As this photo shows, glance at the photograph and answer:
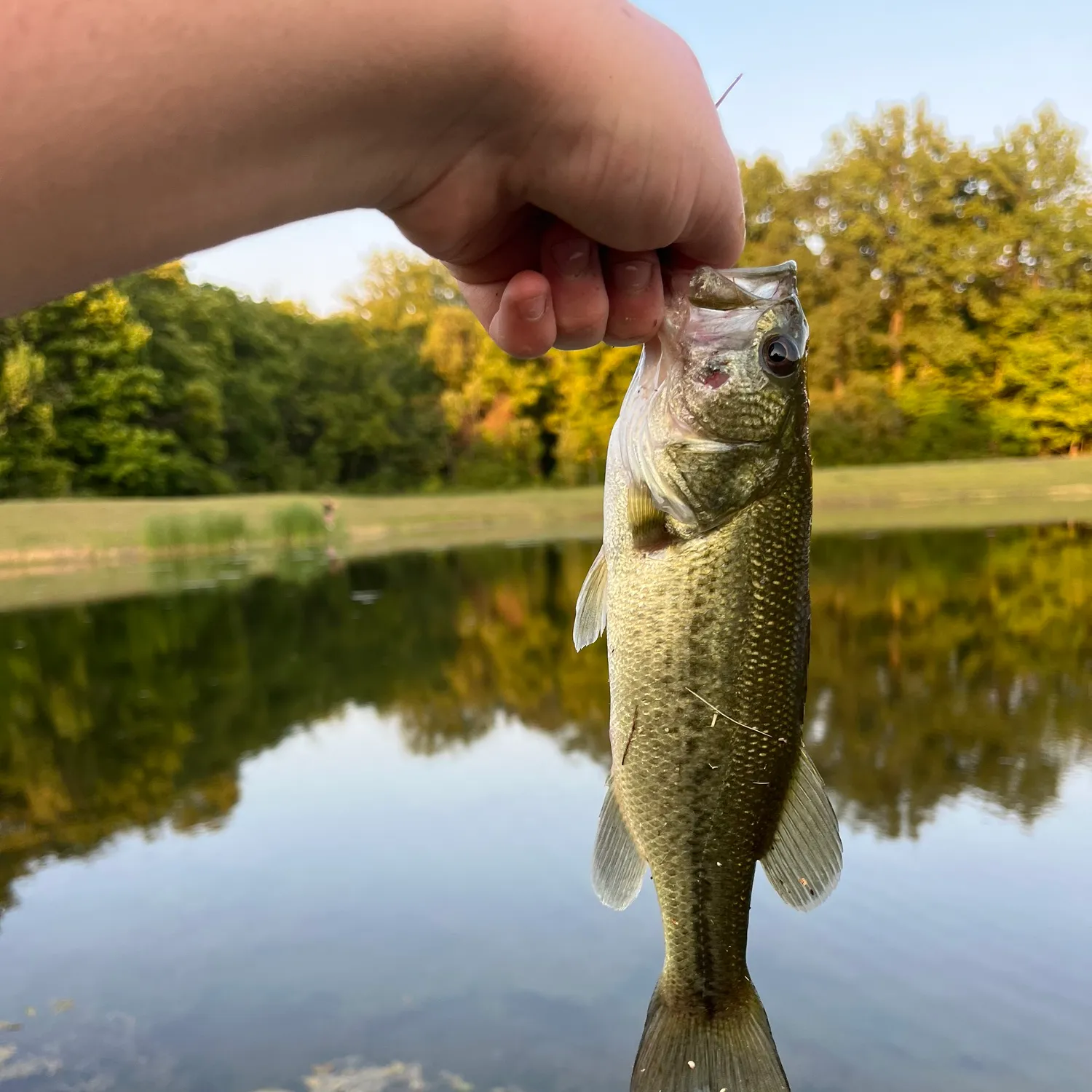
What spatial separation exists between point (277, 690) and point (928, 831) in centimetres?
612

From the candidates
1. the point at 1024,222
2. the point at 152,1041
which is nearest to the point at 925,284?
the point at 1024,222

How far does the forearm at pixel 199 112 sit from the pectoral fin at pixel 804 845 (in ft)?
4.22

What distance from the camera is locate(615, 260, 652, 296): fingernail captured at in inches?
66.9

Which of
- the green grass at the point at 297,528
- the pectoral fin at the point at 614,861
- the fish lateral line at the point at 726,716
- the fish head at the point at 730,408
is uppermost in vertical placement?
the fish head at the point at 730,408

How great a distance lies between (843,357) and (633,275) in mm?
39850

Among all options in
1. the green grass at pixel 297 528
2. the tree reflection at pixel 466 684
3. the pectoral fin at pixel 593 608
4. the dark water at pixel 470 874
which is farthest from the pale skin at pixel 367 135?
the green grass at pixel 297 528

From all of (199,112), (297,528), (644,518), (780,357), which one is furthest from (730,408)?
(297,528)

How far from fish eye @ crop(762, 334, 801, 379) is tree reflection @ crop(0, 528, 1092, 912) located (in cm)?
444

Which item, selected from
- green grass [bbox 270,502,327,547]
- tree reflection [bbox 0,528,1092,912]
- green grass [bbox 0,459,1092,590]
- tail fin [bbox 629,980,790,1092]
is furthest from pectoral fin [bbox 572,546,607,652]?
green grass [bbox 270,502,327,547]

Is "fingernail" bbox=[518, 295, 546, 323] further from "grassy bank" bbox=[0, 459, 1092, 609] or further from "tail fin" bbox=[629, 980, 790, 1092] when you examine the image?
"grassy bank" bbox=[0, 459, 1092, 609]

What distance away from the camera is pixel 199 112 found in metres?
0.99

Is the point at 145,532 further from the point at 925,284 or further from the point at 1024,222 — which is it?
the point at 1024,222

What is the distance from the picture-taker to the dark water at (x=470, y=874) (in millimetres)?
3807

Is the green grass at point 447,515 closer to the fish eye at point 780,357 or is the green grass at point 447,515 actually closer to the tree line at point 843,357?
the tree line at point 843,357
